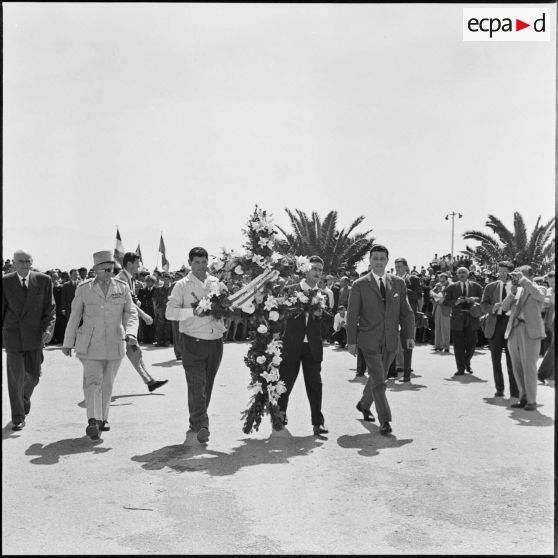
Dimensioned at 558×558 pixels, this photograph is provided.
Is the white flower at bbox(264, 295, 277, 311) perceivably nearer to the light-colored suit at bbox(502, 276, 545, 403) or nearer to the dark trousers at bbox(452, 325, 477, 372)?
the light-colored suit at bbox(502, 276, 545, 403)

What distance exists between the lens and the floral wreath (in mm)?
8414

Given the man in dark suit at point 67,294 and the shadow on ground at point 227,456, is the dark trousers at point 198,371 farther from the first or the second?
the man in dark suit at point 67,294

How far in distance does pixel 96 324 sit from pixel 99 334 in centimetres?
13

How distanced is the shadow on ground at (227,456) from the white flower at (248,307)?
56.4 inches

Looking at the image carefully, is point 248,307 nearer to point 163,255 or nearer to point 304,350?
point 304,350

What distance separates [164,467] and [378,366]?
2912 mm

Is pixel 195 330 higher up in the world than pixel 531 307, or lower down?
lower down

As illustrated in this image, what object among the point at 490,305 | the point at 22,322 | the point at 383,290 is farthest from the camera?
the point at 490,305

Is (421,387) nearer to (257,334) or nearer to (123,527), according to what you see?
(257,334)

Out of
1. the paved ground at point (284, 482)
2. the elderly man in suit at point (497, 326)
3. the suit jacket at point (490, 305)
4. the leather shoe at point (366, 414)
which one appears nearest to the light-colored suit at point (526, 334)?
the paved ground at point (284, 482)

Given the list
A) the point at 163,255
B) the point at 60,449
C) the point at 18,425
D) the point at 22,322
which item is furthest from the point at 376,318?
the point at 163,255

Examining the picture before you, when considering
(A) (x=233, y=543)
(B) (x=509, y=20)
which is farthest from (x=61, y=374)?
(B) (x=509, y=20)

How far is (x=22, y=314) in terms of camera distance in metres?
8.82

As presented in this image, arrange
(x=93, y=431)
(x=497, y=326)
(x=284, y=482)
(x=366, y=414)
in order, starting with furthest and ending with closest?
1. (x=497, y=326)
2. (x=366, y=414)
3. (x=93, y=431)
4. (x=284, y=482)
